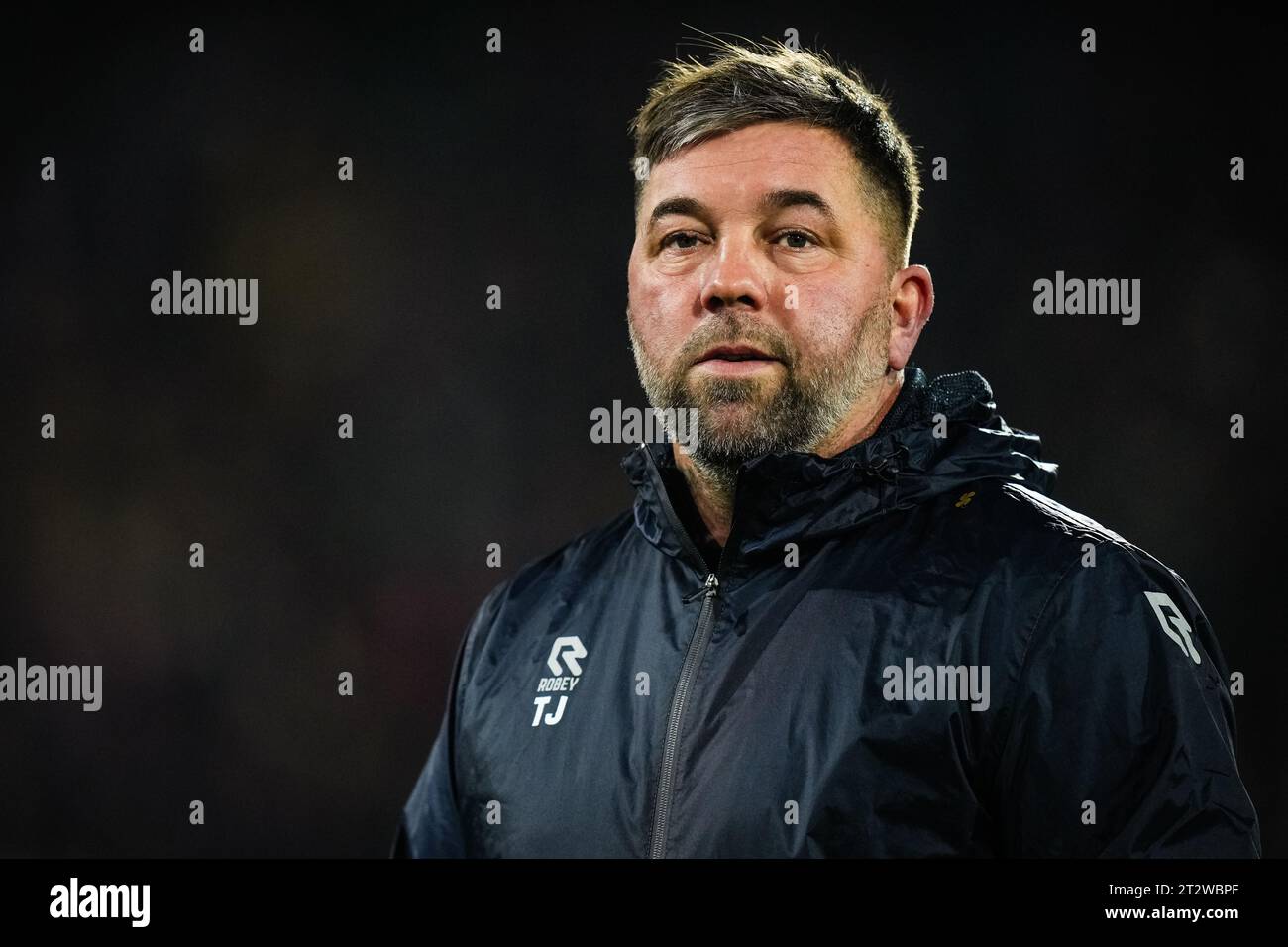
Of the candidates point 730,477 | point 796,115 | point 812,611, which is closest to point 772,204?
point 796,115

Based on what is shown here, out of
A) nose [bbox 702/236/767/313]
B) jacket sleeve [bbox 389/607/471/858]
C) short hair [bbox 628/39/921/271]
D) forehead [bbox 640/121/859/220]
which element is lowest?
jacket sleeve [bbox 389/607/471/858]

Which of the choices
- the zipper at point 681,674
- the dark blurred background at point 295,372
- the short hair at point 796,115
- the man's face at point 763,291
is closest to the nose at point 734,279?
the man's face at point 763,291

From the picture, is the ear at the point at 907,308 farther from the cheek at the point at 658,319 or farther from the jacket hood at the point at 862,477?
the cheek at the point at 658,319

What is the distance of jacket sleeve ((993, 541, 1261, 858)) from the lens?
1.63 metres

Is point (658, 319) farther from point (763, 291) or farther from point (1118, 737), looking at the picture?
point (1118, 737)

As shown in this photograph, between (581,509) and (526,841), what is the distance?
199cm

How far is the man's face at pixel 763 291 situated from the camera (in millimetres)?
2062

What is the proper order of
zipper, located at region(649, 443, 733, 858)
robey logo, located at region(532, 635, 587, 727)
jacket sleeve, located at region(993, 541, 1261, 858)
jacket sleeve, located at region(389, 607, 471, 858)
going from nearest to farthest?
jacket sleeve, located at region(993, 541, 1261, 858)
zipper, located at region(649, 443, 733, 858)
robey logo, located at region(532, 635, 587, 727)
jacket sleeve, located at region(389, 607, 471, 858)

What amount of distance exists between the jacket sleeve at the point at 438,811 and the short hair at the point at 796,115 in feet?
3.23

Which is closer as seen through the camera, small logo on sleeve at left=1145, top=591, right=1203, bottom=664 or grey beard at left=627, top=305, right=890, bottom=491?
small logo on sleeve at left=1145, top=591, right=1203, bottom=664

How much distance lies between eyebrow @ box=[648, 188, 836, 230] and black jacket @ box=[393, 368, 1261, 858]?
33 centimetres

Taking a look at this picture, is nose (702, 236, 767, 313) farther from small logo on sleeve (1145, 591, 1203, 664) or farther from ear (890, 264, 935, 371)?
small logo on sleeve (1145, 591, 1203, 664)

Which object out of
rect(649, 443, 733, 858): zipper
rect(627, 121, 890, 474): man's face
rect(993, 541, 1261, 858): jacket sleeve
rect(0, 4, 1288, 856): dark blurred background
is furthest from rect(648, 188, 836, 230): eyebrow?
rect(0, 4, 1288, 856): dark blurred background
